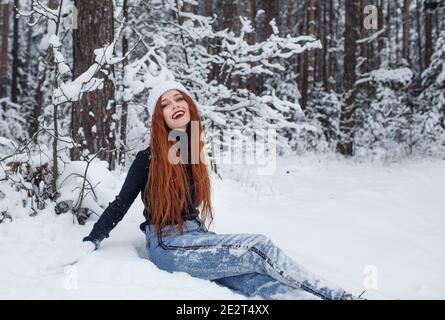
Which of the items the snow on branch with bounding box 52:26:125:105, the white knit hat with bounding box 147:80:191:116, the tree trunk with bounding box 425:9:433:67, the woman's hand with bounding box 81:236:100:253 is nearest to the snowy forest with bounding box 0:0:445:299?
the snow on branch with bounding box 52:26:125:105

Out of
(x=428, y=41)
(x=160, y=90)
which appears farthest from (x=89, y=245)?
(x=428, y=41)

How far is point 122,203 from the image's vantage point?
2.87 meters

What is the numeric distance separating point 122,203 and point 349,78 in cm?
984

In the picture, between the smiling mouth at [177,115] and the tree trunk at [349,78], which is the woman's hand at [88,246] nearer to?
the smiling mouth at [177,115]

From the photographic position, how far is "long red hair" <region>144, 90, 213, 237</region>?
2846 mm

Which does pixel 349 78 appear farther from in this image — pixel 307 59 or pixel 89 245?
pixel 89 245

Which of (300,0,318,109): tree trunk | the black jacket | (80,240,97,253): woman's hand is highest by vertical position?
(300,0,318,109): tree trunk

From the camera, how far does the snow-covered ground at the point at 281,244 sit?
2438mm

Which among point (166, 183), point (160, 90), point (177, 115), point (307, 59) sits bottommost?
point (166, 183)

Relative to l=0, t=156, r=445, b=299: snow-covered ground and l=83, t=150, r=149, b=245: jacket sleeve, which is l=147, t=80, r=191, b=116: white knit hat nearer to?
l=83, t=150, r=149, b=245: jacket sleeve
